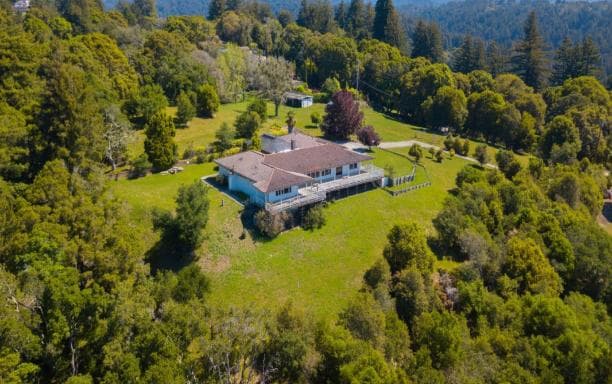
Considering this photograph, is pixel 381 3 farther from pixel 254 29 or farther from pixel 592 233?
pixel 592 233

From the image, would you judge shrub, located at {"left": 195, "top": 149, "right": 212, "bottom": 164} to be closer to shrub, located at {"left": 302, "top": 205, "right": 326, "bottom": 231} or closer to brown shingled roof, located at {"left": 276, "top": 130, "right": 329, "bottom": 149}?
brown shingled roof, located at {"left": 276, "top": 130, "right": 329, "bottom": 149}

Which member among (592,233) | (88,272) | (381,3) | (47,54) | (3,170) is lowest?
(592,233)

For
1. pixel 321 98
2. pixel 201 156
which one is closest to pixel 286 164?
pixel 201 156

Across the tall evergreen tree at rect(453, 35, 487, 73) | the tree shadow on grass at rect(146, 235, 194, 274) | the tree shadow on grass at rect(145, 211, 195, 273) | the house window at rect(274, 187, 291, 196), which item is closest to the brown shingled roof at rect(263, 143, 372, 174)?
the house window at rect(274, 187, 291, 196)

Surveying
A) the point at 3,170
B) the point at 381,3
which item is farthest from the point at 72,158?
the point at 381,3

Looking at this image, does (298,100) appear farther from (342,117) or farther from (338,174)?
(338,174)

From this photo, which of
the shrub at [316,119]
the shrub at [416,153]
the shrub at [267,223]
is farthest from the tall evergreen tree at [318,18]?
the shrub at [267,223]

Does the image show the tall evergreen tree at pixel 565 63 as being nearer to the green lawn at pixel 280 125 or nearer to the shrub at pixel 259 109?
the green lawn at pixel 280 125
